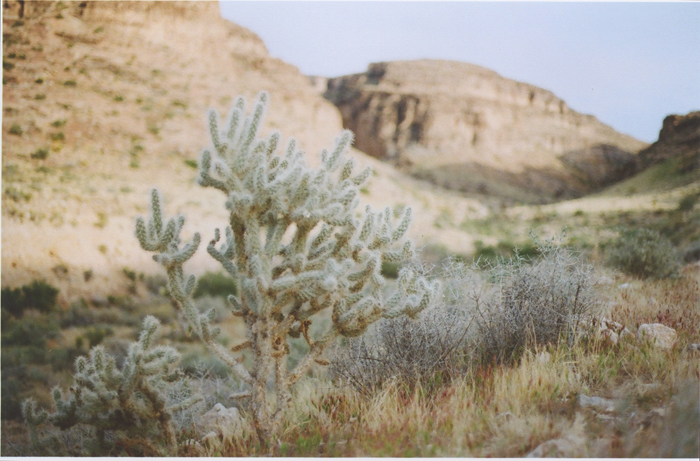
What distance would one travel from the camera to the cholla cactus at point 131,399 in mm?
2566

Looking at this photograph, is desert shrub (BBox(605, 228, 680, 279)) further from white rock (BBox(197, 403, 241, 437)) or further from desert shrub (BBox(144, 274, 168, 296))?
desert shrub (BBox(144, 274, 168, 296))

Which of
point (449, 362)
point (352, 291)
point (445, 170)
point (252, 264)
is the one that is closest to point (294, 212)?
point (252, 264)

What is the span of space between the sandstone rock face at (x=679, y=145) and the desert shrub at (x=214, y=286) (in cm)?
1192

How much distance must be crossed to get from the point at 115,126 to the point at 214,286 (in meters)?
9.79

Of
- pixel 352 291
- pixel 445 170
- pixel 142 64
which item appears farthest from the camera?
pixel 445 170

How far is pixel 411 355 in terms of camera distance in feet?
10.2

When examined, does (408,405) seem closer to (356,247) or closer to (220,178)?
(356,247)

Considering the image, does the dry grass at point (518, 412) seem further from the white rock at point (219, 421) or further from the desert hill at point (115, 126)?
the desert hill at point (115, 126)

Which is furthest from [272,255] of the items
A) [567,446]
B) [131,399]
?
[567,446]

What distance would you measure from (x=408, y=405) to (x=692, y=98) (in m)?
4.80

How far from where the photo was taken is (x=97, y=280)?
10.8 meters

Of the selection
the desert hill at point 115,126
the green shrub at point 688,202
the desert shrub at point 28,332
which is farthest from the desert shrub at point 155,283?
the green shrub at point 688,202

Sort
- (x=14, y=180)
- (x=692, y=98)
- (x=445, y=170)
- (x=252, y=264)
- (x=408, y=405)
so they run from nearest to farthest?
(x=252, y=264) < (x=408, y=405) < (x=692, y=98) < (x=14, y=180) < (x=445, y=170)

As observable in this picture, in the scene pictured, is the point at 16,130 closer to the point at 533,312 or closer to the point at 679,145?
the point at 533,312
